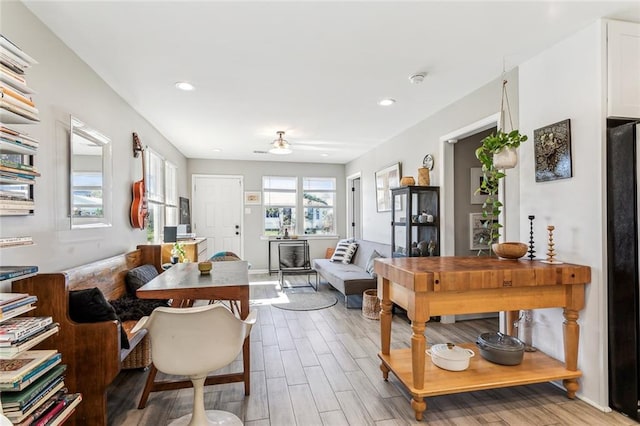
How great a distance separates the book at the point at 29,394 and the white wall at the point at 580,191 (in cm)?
317

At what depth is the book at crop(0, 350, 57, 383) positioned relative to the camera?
137 cm

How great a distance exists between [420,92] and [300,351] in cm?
279

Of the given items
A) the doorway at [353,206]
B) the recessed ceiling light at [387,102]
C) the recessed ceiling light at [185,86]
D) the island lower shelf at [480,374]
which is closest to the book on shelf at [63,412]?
the island lower shelf at [480,374]

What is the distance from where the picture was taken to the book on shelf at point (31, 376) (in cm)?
138

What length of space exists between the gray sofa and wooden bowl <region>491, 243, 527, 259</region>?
6.76ft

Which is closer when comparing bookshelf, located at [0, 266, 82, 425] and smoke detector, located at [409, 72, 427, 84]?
bookshelf, located at [0, 266, 82, 425]

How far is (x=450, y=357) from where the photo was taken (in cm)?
222

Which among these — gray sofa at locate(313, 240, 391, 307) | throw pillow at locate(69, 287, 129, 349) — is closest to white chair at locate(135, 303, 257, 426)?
throw pillow at locate(69, 287, 129, 349)

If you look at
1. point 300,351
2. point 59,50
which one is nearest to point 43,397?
point 300,351

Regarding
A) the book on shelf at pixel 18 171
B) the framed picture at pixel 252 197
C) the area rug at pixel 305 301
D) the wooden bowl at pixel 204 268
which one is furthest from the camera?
the framed picture at pixel 252 197

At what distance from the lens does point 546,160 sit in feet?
7.93

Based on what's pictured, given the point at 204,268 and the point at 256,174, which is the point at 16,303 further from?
the point at 256,174

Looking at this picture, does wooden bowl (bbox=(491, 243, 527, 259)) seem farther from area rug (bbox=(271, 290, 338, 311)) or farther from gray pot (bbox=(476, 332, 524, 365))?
area rug (bbox=(271, 290, 338, 311))

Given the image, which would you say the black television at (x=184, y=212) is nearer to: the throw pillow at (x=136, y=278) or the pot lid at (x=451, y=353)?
the throw pillow at (x=136, y=278)
